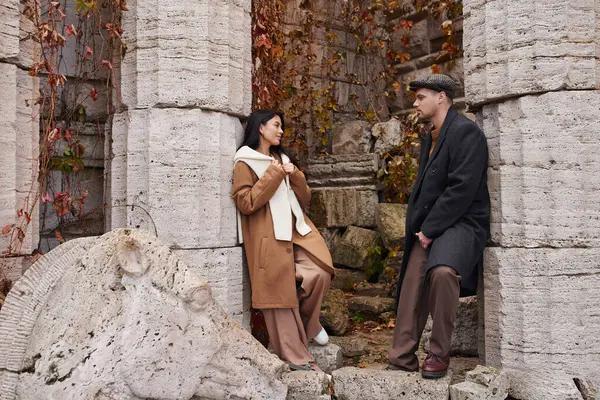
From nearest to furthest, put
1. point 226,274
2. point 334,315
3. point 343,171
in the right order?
point 226,274 < point 334,315 < point 343,171

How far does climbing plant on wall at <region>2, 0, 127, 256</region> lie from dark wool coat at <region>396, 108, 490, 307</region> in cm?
219

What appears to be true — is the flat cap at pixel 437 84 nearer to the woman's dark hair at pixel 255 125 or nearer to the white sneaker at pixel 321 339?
the woman's dark hair at pixel 255 125

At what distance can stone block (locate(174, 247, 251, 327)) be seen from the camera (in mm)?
3980

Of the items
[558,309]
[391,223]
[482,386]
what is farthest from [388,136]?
[482,386]

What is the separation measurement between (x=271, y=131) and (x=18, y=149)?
1.63m

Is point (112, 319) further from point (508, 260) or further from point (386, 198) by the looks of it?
point (386, 198)

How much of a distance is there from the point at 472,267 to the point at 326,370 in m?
1.39

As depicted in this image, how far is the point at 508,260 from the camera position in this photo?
372 centimetres

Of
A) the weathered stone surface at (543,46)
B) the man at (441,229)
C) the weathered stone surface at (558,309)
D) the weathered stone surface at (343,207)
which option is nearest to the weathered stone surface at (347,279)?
the weathered stone surface at (343,207)

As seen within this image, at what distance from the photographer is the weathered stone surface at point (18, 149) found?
363 centimetres

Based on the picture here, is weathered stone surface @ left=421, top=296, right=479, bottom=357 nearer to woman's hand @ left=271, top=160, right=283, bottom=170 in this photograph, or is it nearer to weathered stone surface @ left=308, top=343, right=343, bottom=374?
weathered stone surface @ left=308, top=343, right=343, bottom=374

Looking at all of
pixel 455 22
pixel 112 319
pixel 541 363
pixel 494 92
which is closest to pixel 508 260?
pixel 541 363

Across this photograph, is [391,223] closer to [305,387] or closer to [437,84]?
[437,84]

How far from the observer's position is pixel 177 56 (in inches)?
156
